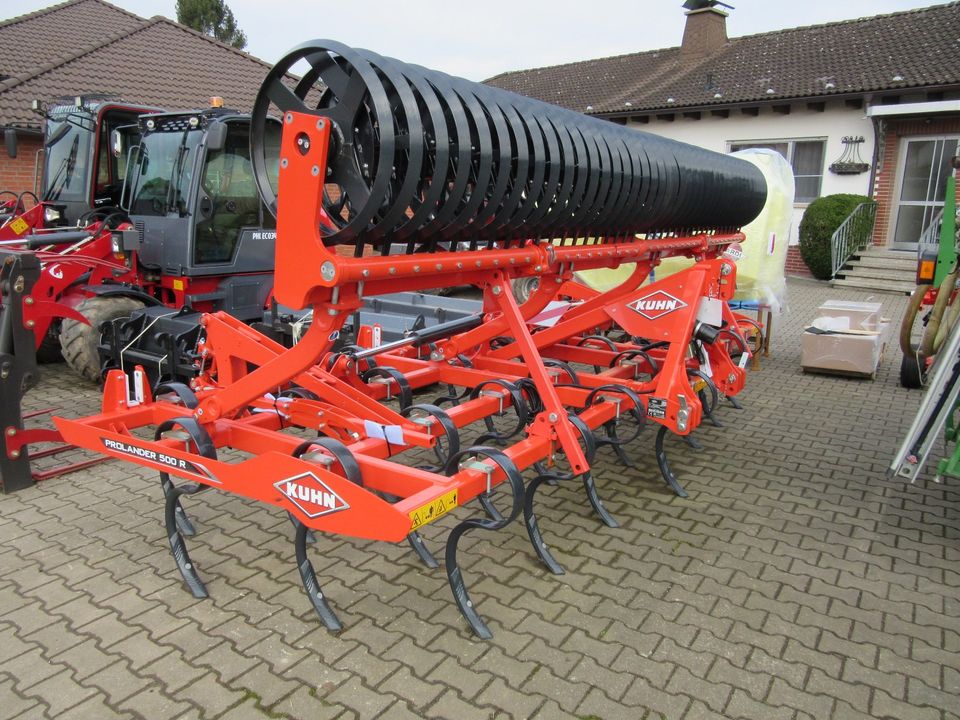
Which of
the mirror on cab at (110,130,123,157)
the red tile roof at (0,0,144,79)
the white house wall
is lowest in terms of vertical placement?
the mirror on cab at (110,130,123,157)

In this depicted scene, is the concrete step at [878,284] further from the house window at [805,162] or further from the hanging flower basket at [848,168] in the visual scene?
the house window at [805,162]

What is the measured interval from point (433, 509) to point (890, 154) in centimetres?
1447

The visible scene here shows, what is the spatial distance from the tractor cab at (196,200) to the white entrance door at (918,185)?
12588mm

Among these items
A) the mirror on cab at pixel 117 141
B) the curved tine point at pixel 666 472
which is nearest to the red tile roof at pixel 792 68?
the curved tine point at pixel 666 472

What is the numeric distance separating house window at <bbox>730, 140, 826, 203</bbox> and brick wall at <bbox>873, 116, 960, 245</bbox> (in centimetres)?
118

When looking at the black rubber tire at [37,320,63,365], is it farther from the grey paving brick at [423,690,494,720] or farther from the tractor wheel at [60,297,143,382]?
the grey paving brick at [423,690,494,720]

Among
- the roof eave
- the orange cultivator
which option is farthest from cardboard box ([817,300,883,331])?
the roof eave

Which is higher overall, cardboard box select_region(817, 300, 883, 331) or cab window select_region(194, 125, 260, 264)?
cab window select_region(194, 125, 260, 264)

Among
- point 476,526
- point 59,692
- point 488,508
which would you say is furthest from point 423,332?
point 59,692

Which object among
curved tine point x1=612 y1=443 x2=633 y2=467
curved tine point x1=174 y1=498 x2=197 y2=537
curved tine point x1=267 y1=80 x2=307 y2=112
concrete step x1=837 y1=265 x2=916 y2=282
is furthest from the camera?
concrete step x1=837 y1=265 x2=916 y2=282

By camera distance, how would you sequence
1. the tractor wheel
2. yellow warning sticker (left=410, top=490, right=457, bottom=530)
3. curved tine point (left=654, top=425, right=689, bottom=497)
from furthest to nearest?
1. the tractor wheel
2. curved tine point (left=654, top=425, right=689, bottom=497)
3. yellow warning sticker (left=410, top=490, right=457, bottom=530)

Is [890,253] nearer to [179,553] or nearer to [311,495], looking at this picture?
[311,495]

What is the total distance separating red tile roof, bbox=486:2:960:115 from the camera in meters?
14.0

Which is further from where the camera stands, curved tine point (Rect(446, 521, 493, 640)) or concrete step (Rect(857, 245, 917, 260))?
concrete step (Rect(857, 245, 917, 260))
